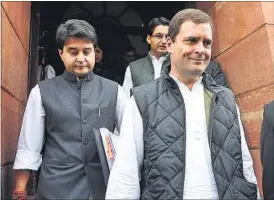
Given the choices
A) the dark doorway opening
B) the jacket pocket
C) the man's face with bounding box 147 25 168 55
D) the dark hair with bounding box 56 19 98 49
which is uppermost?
the dark doorway opening

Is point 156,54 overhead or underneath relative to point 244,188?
overhead

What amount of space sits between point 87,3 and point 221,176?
472cm

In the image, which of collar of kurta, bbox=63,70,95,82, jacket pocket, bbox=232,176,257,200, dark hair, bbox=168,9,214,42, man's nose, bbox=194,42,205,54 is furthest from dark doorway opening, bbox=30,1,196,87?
jacket pocket, bbox=232,176,257,200

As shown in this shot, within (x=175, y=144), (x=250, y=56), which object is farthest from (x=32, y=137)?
(x=250, y=56)

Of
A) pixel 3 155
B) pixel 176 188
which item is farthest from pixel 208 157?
pixel 3 155

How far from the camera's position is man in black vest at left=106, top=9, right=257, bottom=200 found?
165cm

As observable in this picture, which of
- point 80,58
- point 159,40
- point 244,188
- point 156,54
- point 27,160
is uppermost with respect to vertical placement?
point 159,40

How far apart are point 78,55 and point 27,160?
769 mm

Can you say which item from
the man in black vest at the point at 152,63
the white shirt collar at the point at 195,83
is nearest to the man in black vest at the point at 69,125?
the white shirt collar at the point at 195,83

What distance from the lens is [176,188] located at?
159 cm

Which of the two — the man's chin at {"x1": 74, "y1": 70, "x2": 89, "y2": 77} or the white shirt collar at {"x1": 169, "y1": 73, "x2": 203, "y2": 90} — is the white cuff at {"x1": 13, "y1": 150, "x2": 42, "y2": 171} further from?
the white shirt collar at {"x1": 169, "y1": 73, "x2": 203, "y2": 90}

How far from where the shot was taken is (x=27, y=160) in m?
2.15

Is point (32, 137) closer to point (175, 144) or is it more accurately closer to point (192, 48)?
point (175, 144)

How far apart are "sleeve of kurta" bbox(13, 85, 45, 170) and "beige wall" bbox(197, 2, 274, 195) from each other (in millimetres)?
1937
